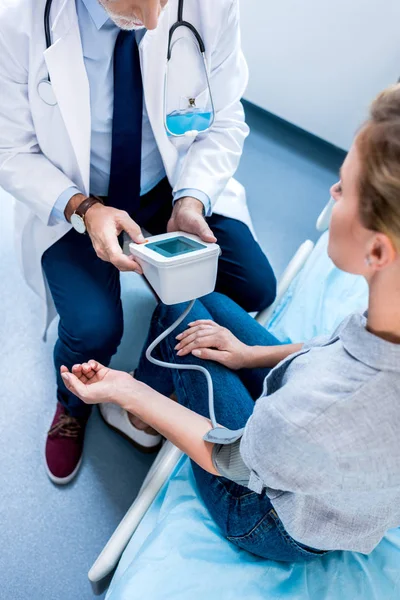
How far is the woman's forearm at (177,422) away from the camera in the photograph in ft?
2.49

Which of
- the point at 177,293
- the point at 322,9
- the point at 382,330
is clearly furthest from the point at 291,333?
the point at 322,9

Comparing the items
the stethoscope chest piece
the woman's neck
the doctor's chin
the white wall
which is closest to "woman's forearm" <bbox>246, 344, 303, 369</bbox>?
the doctor's chin

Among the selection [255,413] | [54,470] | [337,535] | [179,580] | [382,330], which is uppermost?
[382,330]

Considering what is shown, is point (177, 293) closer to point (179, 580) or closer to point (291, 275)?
point (179, 580)

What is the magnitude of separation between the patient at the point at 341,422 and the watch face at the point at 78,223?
44cm

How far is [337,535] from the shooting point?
67 centimetres

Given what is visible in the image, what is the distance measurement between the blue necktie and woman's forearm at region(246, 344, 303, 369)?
0.46 meters

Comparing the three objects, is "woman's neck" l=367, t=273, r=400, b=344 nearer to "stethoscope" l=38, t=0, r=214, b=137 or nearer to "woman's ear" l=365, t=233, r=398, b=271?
"woman's ear" l=365, t=233, r=398, b=271

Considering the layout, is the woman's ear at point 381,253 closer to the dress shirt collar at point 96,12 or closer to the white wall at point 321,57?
the dress shirt collar at point 96,12

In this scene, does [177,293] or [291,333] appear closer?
[177,293]

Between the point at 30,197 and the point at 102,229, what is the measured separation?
189 millimetres

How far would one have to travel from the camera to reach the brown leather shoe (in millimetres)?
1186

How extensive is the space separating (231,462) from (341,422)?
244mm

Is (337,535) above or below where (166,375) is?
above
